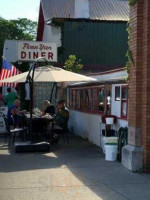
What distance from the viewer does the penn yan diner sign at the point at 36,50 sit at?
61.6ft

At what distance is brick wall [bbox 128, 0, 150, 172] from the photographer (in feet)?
30.3

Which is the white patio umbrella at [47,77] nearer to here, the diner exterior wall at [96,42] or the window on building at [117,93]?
the window on building at [117,93]

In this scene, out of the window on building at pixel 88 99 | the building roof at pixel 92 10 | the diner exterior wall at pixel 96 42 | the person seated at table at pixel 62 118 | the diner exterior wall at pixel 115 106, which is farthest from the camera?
the building roof at pixel 92 10

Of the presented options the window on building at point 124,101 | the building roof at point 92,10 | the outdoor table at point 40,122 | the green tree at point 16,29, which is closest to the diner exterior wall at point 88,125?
the window on building at point 124,101

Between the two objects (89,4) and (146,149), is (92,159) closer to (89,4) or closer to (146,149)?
(146,149)

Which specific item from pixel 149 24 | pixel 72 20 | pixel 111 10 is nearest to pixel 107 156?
pixel 149 24

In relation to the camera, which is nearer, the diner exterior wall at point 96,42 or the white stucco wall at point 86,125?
the white stucco wall at point 86,125

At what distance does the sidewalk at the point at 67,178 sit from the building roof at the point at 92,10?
14.9m

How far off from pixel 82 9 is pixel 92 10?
1815mm

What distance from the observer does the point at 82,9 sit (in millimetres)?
24766

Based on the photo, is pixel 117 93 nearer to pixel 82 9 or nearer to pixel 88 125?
pixel 88 125

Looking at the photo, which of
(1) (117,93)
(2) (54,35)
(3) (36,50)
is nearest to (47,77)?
(1) (117,93)

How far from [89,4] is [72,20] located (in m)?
2.47

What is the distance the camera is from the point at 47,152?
1218cm
